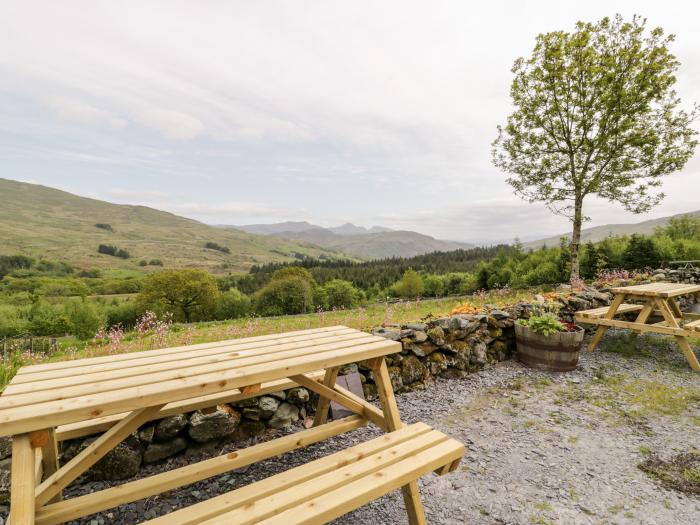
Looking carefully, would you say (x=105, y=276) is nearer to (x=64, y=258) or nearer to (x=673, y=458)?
(x=64, y=258)

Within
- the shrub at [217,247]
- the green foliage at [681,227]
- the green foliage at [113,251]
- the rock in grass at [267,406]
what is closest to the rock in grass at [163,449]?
the rock in grass at [267,406]

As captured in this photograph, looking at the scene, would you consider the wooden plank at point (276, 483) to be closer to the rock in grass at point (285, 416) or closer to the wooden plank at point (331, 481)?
the wooden plank at point (331, 481)

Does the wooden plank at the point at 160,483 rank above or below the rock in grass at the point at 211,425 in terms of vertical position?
above

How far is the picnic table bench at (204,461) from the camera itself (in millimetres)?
1771

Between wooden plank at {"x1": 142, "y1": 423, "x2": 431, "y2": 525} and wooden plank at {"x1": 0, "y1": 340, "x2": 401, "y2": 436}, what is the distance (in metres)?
0.58

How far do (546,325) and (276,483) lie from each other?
528cm

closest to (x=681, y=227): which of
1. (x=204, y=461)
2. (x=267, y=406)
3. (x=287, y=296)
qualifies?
(x=267, y=406)

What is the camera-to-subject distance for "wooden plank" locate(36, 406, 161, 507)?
2.04 metres

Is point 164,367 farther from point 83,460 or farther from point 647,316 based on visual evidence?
point 647,316

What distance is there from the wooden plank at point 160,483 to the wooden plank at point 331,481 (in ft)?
1.43

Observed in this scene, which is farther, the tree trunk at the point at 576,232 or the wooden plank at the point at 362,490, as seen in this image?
the tree trunk at the point at 576,232

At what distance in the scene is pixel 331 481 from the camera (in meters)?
2.03

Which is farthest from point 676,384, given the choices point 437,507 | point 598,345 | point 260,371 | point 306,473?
point 260,371

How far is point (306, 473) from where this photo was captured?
2135 millimetres
